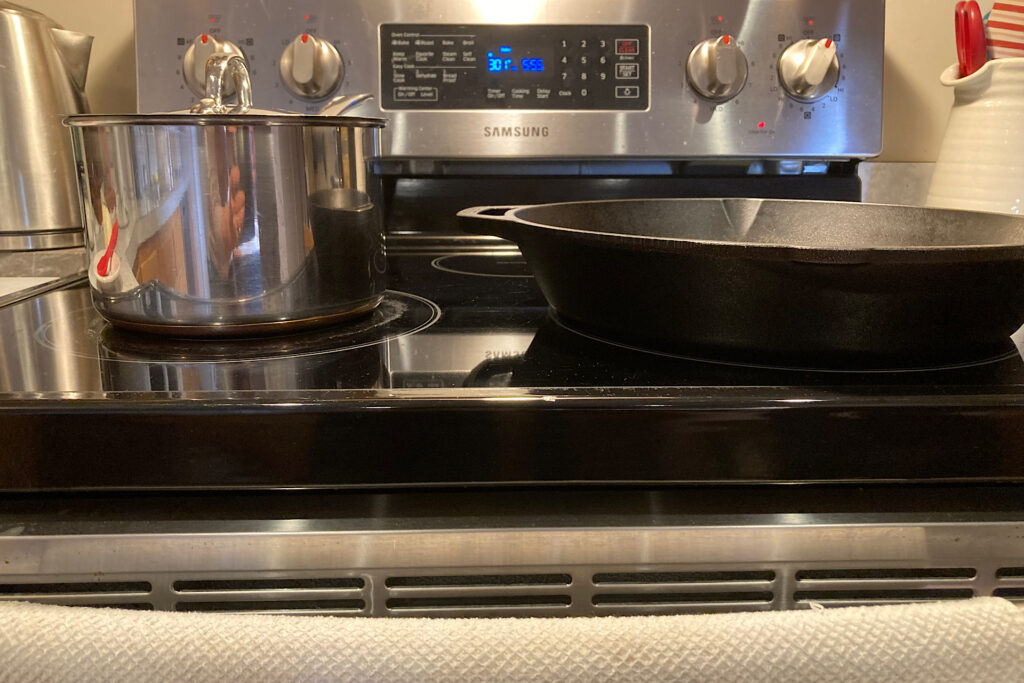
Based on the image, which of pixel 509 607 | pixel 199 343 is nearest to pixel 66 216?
pixel 199 343

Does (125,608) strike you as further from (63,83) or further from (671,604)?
(63,83)

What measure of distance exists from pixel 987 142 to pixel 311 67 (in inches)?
27.4

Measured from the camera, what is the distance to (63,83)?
0.86 meters

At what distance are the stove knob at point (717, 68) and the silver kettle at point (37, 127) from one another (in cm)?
65

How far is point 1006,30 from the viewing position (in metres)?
0.84

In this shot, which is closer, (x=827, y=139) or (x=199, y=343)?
(x=199, y=343)

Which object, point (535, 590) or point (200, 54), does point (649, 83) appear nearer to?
point (200, 54)

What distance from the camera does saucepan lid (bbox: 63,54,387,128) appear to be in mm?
459

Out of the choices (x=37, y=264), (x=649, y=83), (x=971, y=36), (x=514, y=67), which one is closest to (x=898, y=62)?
(x=971, y=36)

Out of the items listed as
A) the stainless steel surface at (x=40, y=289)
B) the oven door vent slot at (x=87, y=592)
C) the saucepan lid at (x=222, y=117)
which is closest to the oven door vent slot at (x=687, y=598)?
the oven door vent slot at (x=87, y=592)

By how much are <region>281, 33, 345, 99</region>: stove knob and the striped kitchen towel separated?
0.68 meters

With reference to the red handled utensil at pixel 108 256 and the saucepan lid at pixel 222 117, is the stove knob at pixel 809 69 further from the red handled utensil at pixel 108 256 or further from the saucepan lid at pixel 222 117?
the red handled utensil at pixel 108 256

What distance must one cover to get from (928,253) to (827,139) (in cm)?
54

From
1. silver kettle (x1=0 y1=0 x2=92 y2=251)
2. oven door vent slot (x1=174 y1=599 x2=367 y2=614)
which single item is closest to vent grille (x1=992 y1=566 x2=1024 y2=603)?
oven door vent slot (x1=174 y1=599 x2=367 y2=614)
